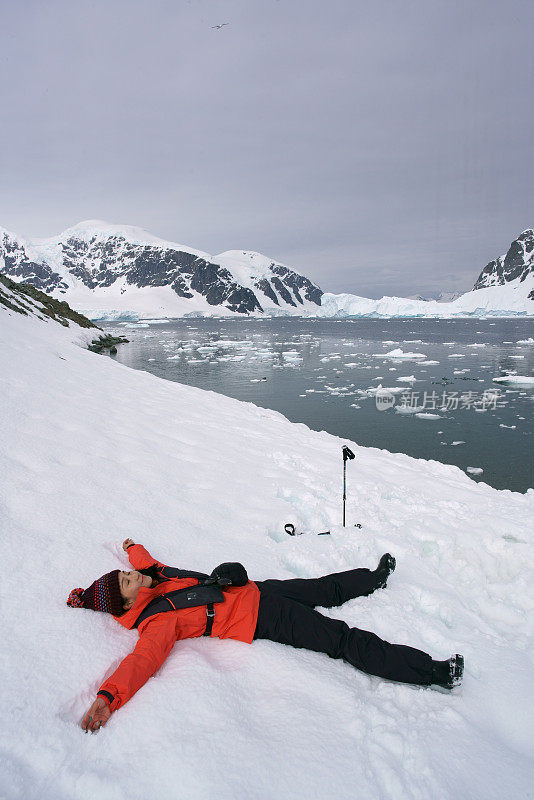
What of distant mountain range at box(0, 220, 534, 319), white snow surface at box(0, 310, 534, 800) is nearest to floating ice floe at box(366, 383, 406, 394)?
white snow surface at box(0, 310, 534, 800)

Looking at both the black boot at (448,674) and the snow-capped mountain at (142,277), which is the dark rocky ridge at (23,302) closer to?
the black boot at (448,674)

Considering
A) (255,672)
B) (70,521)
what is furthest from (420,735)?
(70,521)

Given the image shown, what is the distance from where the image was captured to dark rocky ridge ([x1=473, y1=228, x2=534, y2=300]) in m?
168

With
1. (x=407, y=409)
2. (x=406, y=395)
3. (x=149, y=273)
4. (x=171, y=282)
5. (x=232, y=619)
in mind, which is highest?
(x=149, y=273)

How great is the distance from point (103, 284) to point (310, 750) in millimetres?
206448

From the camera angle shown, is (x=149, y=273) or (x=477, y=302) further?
(x=149, y=273)

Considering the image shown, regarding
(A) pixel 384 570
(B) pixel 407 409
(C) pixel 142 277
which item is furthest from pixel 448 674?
(C) pixel 142 277

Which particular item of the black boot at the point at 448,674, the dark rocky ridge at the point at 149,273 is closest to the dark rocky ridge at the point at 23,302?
the black boot at the point at 448,674

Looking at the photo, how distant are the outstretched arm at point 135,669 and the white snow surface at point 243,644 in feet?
0.22

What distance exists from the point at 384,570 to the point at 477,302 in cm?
15252

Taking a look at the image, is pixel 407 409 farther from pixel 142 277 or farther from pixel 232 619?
pixel 142 277

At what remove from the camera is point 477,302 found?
13388cm

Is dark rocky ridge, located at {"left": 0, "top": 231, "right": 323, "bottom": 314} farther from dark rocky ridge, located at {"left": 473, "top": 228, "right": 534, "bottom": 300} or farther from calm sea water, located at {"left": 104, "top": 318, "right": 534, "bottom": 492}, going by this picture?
calm sea water, located at {"left": 104, "top": 318, "right": 534, "bottom": 492}

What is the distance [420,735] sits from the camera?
2.13m
